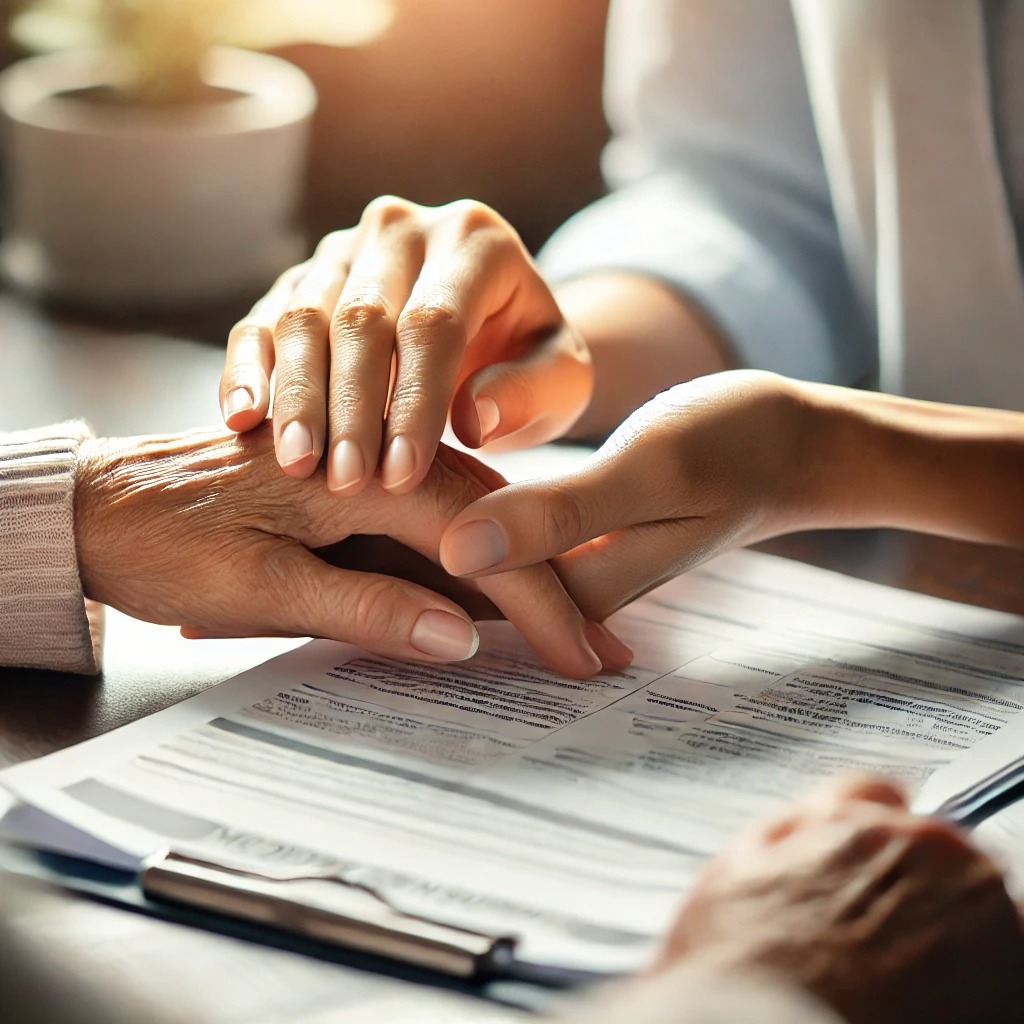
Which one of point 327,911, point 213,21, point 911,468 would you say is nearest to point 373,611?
point 327,911

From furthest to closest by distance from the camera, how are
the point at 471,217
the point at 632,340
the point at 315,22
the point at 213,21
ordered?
1. the point at 315,22
2. the point at 213,21
3. the point at 632,340
4. the point at 471,217

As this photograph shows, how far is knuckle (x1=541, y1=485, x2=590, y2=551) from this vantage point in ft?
1.86

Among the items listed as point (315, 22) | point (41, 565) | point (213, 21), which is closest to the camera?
point (41, 565)

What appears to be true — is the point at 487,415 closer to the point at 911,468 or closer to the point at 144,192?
the point at 911,468

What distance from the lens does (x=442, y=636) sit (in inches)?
22.5

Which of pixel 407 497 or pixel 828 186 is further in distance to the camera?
pixel 828 186

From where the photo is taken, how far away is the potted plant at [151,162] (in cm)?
121

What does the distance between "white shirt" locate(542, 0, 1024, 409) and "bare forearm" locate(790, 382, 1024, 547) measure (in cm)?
27

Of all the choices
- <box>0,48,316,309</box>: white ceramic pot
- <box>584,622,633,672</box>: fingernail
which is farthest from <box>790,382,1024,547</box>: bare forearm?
<box>0,48,316,309</box>: white ceramic pot

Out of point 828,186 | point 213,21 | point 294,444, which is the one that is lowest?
point 294,444

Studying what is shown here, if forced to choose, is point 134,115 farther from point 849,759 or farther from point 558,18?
point 849,759

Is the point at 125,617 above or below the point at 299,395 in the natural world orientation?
below

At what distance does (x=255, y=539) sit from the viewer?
0.61m

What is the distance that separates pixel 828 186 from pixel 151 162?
0.65 metres
